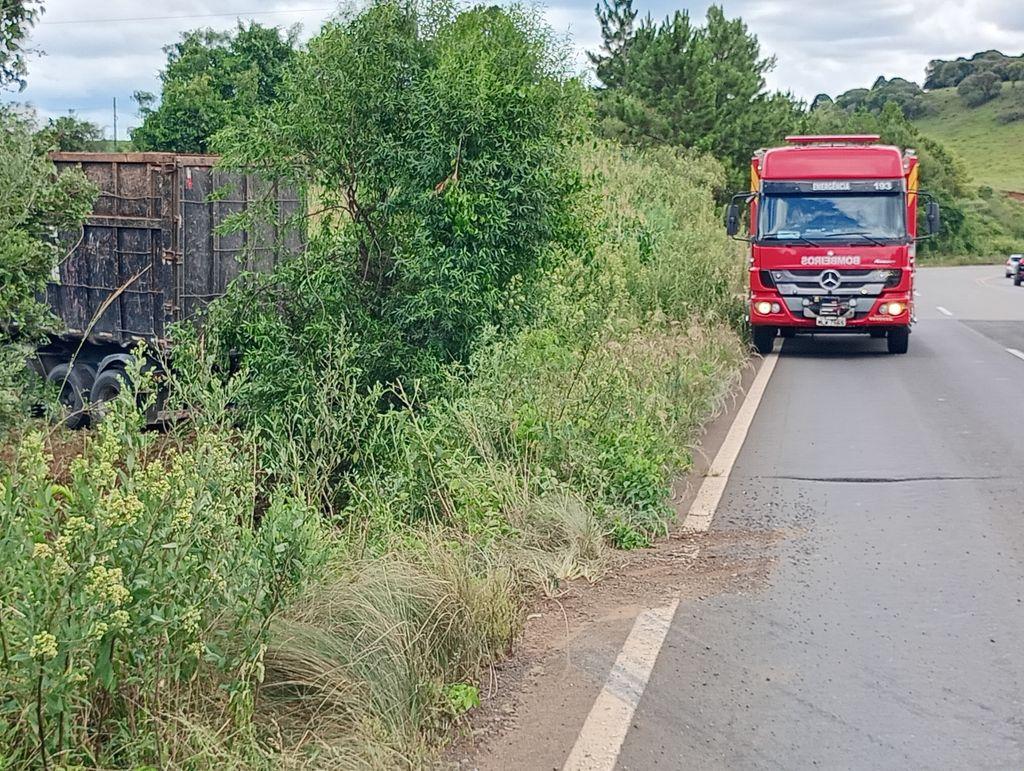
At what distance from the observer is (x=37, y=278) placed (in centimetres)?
753

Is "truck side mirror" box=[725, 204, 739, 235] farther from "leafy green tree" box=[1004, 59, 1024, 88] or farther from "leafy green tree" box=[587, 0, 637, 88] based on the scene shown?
"leafy green tree" box=[1004, 59, 1024, 88]

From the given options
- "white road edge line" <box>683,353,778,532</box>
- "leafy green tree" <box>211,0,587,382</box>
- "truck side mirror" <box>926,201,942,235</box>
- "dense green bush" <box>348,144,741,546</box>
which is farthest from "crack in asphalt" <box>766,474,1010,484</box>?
"truck side mirror" <box>926,201,942,235</box>

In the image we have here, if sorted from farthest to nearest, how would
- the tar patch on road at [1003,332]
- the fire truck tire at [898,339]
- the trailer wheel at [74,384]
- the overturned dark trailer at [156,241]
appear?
the tar patch on road at [1003,332], the fire truck tire at [898,339], the trailer wheel at [74,384], the overturned dark trailer at [156,241]

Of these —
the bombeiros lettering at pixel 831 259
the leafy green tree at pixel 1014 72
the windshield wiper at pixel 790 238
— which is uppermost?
the leafy green tree at pixel 1014 72

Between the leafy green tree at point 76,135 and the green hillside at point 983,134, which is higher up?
the green hillside at point 983,134

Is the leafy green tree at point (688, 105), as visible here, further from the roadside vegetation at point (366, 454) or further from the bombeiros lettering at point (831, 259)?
the roadside vegetation at point (366, 454)

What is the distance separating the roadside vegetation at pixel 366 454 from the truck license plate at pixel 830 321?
10.9ft

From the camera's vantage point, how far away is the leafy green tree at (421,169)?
938 centimetres

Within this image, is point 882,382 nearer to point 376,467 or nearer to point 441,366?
point 441,366

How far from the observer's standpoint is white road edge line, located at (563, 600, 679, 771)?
4300 millimetres

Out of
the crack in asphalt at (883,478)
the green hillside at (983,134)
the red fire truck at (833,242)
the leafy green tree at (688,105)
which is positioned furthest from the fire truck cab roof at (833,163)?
the green hillside at (983,134)

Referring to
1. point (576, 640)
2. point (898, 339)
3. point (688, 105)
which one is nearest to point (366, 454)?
point (576, 640)

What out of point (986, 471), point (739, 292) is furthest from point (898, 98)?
point (986, 471)

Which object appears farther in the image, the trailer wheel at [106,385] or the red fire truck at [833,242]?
the red fire truck at [833,242]
